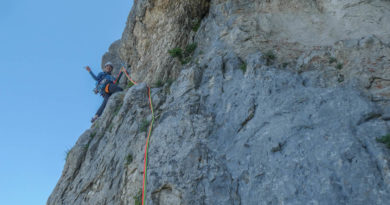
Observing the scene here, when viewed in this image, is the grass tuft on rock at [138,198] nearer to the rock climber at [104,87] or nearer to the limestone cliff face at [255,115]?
the limestone cliff face at [255,115]

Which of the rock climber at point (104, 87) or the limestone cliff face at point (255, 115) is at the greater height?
the rock climber at point (104, 87)

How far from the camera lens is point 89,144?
10.7 m

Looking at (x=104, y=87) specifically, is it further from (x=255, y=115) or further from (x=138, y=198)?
(x=255, y=115)

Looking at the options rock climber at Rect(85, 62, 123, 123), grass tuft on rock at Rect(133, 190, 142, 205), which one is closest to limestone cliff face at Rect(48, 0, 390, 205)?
grass tuft on rock at Rect(133, 190, 142, 205)

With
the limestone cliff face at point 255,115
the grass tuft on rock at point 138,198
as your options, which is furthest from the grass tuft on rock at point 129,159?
the grass tuft on rock at point 138,198

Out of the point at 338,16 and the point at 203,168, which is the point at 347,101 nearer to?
the point at 203,168

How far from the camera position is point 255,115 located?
6.65m

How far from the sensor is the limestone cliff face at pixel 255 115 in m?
5.27

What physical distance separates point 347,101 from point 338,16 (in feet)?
11.3

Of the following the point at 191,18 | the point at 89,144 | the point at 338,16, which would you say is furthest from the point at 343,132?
the point at 89,144

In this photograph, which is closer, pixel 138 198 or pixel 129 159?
pixel 138 198

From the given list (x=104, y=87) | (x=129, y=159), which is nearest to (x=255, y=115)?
(x=129, y=159)

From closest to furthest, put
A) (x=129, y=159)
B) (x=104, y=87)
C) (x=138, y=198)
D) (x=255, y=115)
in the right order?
1. (x=255, y=115)
2. (x=138, y=198)
3. (x=129, y=159)
4. (x=104, y=87)

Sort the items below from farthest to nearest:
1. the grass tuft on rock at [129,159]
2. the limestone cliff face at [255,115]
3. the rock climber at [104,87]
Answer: the rock climber at [104,87] → the grass tuft on rock at [129,159] → the limestone cliff face at [255,115]
